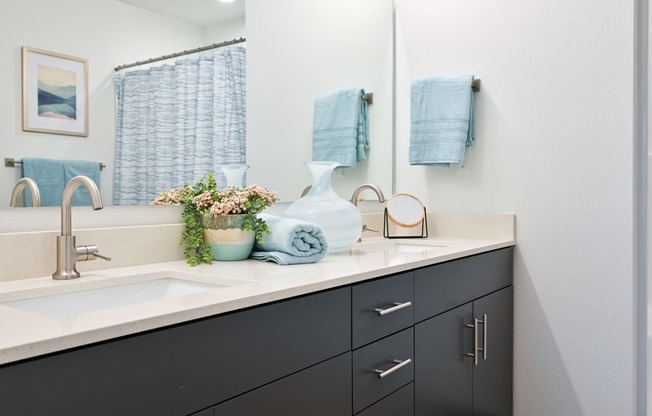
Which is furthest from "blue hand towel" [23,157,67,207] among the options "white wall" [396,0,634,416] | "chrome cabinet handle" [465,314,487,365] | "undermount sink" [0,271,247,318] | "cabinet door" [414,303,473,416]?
"white wall" [396,0,634,416]

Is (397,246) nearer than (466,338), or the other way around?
(466,338)

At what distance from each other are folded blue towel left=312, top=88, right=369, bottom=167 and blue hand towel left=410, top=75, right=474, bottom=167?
226 millimetres

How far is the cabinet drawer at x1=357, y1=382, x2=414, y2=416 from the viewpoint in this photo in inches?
53.1

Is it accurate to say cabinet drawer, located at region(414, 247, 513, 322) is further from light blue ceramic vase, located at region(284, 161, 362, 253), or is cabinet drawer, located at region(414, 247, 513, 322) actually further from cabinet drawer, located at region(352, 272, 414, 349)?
light blue ceramic vase, located at region(284, 161, 362, 253)

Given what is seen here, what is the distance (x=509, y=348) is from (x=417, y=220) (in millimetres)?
639

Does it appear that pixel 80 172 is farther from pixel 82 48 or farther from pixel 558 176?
pixel 558 176

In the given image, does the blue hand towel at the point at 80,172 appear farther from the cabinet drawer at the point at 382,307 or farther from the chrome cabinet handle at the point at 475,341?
the chrome cabinet handle at the point at 475,341

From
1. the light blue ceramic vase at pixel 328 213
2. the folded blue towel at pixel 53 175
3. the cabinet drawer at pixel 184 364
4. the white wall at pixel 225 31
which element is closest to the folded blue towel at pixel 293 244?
the light blue ceramic vase at pixel 328 213

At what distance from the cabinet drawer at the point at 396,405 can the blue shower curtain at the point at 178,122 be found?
836 mm

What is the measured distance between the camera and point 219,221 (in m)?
1.51

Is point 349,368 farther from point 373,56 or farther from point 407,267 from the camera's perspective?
point 373,56

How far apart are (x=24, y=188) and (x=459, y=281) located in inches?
50.3

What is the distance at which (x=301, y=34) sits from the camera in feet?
7.08

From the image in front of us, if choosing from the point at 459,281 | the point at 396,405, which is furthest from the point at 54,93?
the point at 459,281
